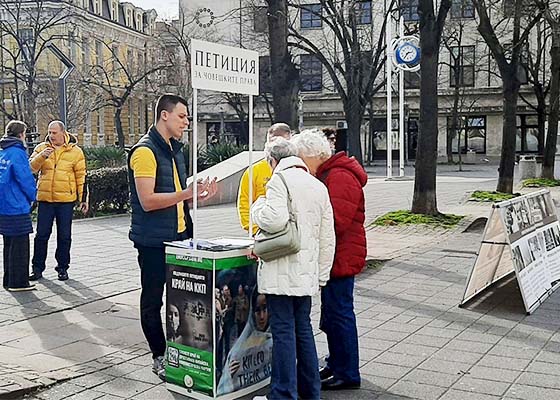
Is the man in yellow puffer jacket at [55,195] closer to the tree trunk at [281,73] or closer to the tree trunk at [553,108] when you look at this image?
the tree trunk at [281,73]

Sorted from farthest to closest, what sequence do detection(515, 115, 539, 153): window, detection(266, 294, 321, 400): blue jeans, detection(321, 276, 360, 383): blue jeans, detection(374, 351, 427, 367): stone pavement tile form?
detection(515, 115, 539, 153): window
detection(374, 351, 427, 367): stone pavement tile
detection(321, 276, 360, 383): blue jeans
detection(266, 294, 321, 400): blue jeans

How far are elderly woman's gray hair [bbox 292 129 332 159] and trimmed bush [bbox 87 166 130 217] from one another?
1301 cm

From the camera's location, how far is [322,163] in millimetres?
5320

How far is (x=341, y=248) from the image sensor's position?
535cm

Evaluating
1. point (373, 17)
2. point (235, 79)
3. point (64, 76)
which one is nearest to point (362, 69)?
point (373, 17)

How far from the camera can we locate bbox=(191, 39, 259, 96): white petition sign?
529 centimetres

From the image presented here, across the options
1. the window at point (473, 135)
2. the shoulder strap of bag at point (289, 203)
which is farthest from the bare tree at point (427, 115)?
the window at point (473, 135)

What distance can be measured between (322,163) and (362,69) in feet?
118

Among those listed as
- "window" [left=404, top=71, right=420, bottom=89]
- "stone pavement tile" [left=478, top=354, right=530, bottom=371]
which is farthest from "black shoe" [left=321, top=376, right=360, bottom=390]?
"window" [left=404, top=71, right=420, bottom=89]

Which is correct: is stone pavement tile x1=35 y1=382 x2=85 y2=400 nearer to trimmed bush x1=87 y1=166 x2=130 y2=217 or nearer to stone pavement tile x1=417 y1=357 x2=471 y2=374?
stone pavement tile x1=417 y1=357 x2=471 y2=374

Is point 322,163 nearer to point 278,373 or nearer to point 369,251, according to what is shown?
point 278,373

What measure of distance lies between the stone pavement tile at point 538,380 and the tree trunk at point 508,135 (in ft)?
51.2

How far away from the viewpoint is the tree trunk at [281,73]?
10.7 m

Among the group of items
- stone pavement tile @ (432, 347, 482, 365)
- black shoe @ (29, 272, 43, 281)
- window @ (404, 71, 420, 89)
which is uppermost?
window @ (404, 71, 420, 89)
